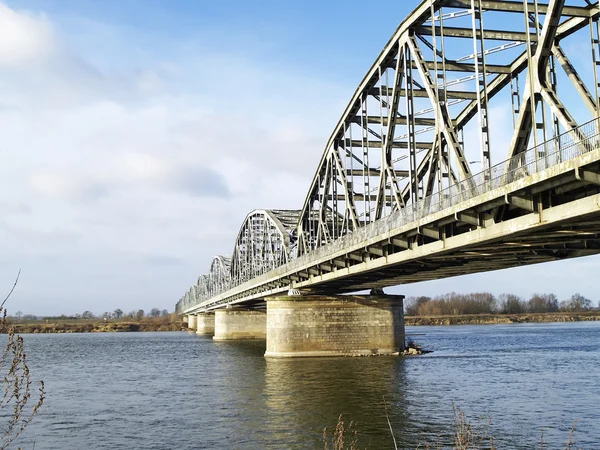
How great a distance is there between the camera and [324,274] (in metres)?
47.3

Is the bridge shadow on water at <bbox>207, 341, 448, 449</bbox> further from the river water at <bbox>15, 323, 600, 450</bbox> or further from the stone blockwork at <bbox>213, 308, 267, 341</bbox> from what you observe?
the stone blockwork at <bbox>213, 308, 267, 341</bbox>

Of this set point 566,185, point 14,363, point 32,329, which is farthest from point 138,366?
point 32,329

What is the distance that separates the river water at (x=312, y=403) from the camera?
2127 cm

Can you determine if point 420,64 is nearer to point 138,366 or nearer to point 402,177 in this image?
point 402,177

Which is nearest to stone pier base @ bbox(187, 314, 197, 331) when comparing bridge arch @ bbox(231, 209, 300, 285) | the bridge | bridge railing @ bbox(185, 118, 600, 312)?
bridge arch @ bbox(231, 209, 300, 285)

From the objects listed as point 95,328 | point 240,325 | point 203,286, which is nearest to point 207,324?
point 240,325

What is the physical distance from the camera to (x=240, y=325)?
322 ft

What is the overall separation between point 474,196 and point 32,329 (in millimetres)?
185748

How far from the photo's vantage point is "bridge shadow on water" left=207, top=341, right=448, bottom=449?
21016mm

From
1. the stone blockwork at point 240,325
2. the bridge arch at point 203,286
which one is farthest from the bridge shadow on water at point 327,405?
the bridge arch at point 203,286

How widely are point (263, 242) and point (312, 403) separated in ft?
233

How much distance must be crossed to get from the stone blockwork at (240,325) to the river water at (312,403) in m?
48.3

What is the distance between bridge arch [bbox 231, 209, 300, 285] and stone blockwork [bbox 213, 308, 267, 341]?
6.30 metres

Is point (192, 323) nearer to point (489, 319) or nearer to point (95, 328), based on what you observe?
point (95, 328)
